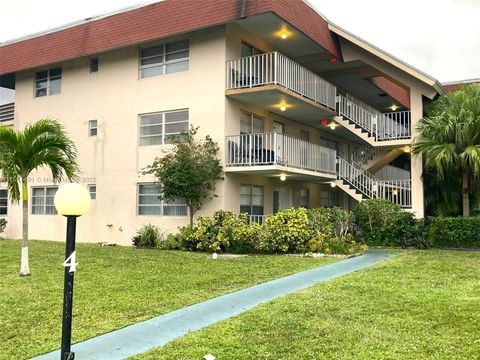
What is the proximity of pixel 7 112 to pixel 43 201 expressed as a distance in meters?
7.02

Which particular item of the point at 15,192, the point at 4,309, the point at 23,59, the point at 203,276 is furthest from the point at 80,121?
the point at 4,309

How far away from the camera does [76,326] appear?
6645mm

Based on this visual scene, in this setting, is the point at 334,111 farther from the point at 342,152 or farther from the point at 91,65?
the point at 91,65

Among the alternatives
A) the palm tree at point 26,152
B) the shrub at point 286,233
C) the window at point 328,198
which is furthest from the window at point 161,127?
the window at point 328,198

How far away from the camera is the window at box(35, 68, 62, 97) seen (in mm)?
22266

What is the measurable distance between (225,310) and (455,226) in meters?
11.6

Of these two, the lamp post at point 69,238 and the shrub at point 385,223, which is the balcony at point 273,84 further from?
the lamp post at point 69,238

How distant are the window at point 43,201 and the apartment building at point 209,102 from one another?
8 cm

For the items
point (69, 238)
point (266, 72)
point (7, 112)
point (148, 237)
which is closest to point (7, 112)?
point (7, 112)

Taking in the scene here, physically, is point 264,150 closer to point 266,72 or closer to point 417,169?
point 266,72

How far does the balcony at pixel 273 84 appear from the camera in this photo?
665 inches

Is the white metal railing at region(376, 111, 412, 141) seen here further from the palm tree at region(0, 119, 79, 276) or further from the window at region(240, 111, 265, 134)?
the palm tree at region(0, 119, 79, 276)

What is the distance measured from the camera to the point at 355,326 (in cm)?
649

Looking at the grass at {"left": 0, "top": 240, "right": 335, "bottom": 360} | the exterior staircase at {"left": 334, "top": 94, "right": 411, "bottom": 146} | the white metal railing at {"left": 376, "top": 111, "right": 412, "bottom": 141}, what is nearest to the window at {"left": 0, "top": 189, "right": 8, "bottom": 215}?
the grass at {"left": 0, "top": 240, "right": 335, "bottom": 360}
